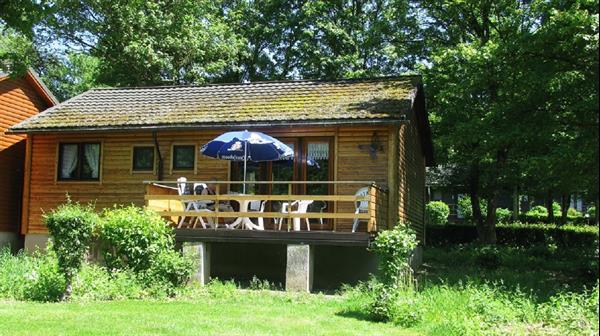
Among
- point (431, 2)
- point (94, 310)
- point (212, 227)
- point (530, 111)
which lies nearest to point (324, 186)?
point (212, 227)

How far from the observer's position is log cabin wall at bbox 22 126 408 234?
14.8 metres

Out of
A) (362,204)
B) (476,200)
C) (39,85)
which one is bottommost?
(362,204)

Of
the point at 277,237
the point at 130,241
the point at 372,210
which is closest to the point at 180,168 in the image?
the point at 277,237

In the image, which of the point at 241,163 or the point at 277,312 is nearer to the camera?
the point at 277,312

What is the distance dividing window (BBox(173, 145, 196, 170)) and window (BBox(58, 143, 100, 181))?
2.38 m

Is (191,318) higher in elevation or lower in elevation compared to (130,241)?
lower

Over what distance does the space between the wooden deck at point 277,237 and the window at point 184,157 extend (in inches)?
117

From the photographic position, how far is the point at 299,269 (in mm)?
12688

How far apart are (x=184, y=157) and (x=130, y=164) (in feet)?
5.31

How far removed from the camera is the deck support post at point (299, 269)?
12.5 m

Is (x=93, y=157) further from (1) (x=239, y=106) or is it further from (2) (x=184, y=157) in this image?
(1) (x=239, y=106)

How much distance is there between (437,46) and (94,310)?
20.6 meters

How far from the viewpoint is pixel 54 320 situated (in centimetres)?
866

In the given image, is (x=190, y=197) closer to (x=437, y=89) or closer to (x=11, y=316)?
(x=11, y=316)
